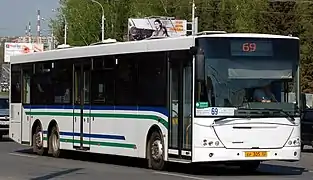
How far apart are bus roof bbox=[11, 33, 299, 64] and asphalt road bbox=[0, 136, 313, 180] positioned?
298cm

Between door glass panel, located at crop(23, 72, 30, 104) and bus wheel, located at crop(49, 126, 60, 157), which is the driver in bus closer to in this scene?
bus wheel, located at crop(49, 126, 60, 157)

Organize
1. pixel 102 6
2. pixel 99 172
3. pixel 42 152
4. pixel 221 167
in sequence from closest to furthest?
pixel 99 172
pixel 221 167
pixel 42 152
pixel 102 6

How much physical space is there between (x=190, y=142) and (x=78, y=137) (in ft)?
21.2

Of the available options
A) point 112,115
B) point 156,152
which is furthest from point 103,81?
point 156,152

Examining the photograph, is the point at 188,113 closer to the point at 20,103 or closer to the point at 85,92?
the point at 85,92

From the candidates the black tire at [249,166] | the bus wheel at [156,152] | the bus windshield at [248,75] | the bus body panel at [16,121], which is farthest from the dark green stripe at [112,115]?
the black tire at [249,166]

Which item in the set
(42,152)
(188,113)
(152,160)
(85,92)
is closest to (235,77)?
(188,113)

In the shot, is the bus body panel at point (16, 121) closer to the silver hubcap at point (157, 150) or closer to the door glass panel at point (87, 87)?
the door glass panel at point (87, 87)

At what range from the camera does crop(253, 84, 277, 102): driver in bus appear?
1967cm

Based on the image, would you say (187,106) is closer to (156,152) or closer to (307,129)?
(156,152)

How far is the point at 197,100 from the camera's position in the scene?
19500 millimetres

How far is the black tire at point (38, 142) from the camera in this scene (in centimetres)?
2802

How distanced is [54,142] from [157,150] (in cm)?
686

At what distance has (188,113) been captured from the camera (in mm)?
19859
